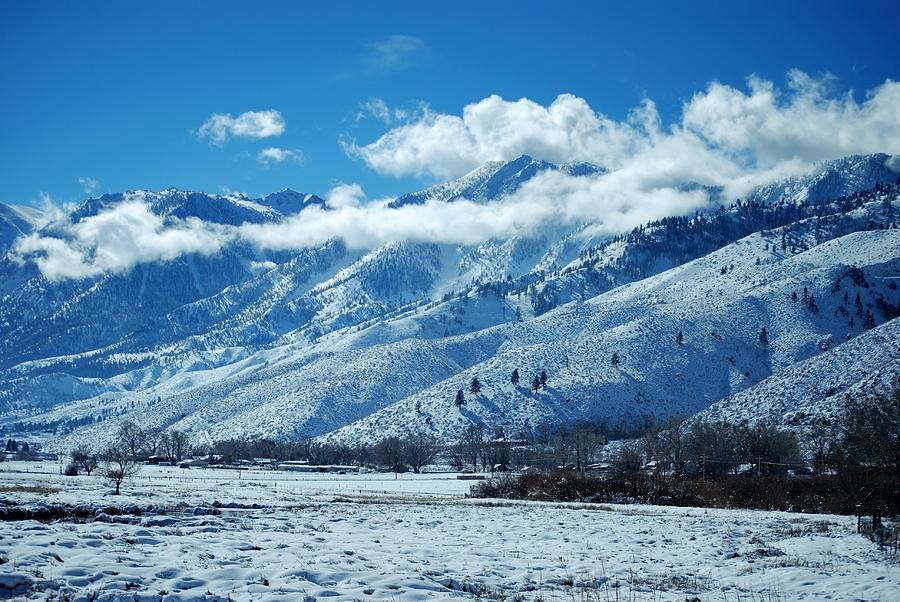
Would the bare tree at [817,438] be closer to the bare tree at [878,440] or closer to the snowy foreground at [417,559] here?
the bare tree at [878,440]

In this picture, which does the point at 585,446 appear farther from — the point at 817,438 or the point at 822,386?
the point at 822,386

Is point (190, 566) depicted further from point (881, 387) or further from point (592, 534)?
point (881, 387)

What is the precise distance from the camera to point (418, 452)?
14225 centimetres

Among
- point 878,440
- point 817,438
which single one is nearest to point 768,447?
point 817,438

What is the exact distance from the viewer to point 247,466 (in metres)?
141

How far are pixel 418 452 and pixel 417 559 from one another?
12718 centimetres

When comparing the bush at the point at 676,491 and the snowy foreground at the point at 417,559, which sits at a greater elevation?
the snowy foreground at the point at 417,559

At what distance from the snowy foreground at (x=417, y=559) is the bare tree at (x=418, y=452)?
113 meters

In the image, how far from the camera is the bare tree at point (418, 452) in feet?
458

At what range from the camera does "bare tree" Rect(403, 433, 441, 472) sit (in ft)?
458

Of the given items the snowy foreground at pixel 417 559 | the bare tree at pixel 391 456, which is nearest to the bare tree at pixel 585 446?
the bare tree at pixel 391 456

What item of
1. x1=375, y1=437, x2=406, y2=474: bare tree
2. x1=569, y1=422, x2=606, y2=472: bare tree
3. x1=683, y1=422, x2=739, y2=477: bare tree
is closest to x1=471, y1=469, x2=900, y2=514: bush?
x1=683, y1=422, x2=739, y2=477: bare tree

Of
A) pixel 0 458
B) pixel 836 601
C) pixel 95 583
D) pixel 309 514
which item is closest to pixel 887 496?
pixel 836 601

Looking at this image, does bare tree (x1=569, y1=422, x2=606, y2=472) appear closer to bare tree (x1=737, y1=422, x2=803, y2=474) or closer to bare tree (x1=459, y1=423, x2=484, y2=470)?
bare tree (x1=459, y1=423, x2=484, y2=470)
